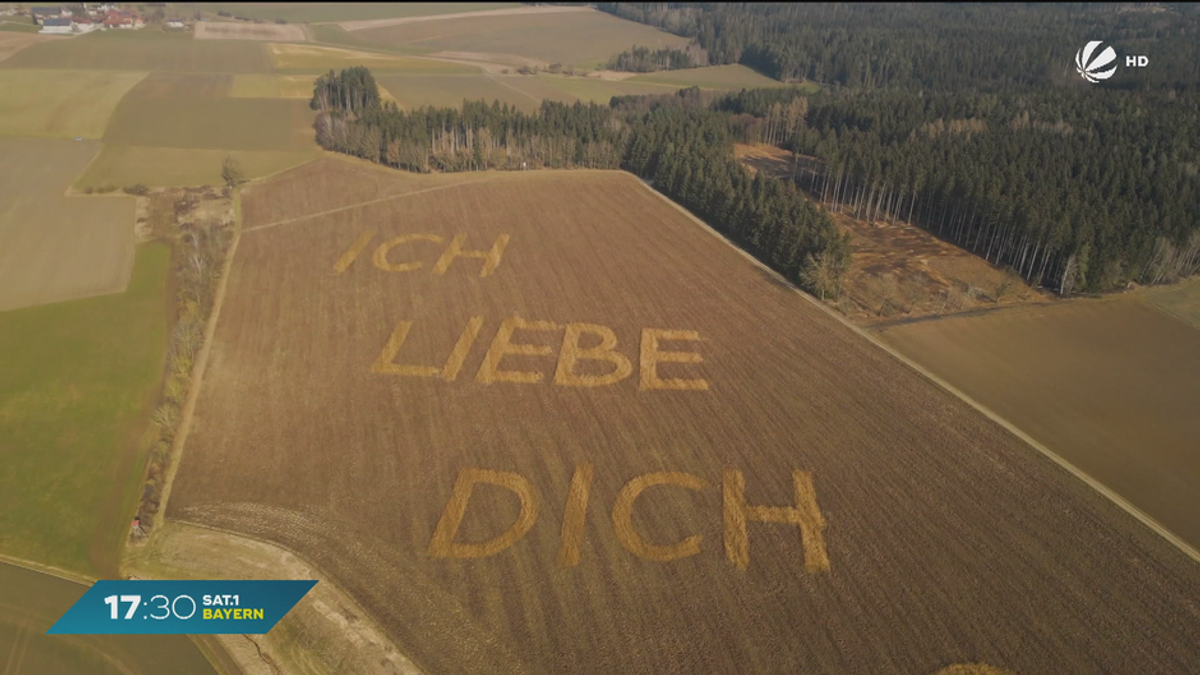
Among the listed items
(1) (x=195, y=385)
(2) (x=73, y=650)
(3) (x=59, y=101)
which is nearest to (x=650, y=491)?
(2) (x=73, y=650)

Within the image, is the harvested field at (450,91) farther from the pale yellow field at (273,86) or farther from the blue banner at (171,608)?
the blue banner at (171,608)

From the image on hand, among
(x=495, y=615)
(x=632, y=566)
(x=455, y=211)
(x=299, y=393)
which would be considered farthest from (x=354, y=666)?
(x=455, y=211)

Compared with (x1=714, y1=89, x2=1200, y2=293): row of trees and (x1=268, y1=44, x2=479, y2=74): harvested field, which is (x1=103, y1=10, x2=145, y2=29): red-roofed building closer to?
(x1=268, y1=44, x2=479, y2=74): harvested field

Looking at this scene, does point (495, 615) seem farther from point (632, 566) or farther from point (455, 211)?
point (455, 211)

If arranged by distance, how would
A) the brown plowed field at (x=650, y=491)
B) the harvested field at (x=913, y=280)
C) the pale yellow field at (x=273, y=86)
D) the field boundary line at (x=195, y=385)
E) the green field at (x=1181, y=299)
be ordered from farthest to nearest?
the pale yellow field at (x=273, y=86)
the green field at (x=1181, y=299)
the harvested field at (x=913, y=280)
the field boundary line at (x=195, y=385)
the brown plowed field at (x=650, y=491)

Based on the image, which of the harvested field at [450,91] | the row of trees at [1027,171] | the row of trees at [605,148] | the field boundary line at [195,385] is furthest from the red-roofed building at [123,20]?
the row of trees at [1027,171]

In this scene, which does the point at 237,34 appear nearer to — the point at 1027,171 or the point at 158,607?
the point at 1027,171

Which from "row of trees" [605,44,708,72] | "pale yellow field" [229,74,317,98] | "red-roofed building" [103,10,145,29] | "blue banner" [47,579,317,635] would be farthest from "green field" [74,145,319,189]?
"red-roofed building" [103,10,145,29]
